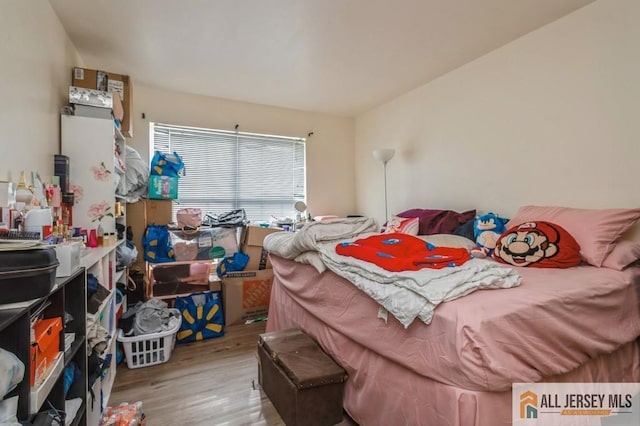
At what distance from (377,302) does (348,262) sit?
335 mm

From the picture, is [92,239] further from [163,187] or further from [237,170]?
[237,170]

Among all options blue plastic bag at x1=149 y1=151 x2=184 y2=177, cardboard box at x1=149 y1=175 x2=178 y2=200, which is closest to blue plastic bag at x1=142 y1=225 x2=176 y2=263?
cardboard box at x1=149 y1=175 x2=178 y2=200

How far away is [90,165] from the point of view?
2074 millimetres

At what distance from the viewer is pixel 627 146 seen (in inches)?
73.2

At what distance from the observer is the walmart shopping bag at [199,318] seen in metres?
2.72

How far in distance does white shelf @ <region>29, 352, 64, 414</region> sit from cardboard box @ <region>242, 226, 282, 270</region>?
2139 millimetres

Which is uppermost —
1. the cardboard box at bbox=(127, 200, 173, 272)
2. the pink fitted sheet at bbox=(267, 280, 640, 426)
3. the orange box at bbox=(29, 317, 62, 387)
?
the cardboard box at bbox=(127, 200, 173, 272)

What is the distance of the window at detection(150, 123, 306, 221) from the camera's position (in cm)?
343

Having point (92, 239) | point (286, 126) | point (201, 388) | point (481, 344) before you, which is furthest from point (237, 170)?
point (481, 344)

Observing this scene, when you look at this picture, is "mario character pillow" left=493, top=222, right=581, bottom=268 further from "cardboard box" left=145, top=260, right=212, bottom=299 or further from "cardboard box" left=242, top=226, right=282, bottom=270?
"cardboard box" left=145, top=260, right=212, bottom=299

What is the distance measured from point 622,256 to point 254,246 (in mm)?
2789

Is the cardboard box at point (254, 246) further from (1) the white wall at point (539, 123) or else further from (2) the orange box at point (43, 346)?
(2) the orange box at point (43, 346)

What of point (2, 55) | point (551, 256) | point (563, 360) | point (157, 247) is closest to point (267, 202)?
point (157, 247)

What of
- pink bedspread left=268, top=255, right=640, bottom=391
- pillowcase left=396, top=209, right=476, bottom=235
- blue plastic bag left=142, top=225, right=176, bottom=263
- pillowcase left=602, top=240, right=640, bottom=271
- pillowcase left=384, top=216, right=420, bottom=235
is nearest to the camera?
pink bedspread left=268, top=255, right=640, bottom=391
